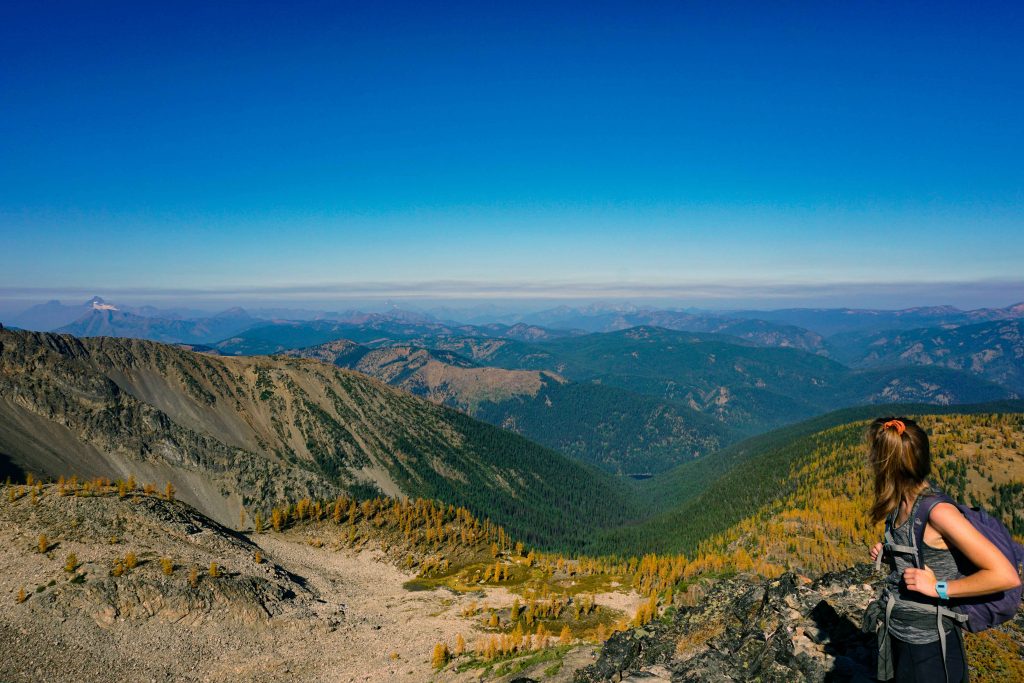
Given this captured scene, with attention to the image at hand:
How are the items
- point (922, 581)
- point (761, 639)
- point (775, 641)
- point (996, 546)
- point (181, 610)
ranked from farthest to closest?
point (181, 610) < point (761, 639) < point (775, 641) < point (922, 581) < point (996, 546)

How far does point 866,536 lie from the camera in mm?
116562

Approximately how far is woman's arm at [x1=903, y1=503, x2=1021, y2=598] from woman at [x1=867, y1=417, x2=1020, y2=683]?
13mm

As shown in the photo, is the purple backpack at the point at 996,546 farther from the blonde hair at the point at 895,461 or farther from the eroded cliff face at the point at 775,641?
the eroded cliff face at the point at 775,641

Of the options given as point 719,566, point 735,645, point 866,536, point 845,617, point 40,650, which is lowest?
point 719,566

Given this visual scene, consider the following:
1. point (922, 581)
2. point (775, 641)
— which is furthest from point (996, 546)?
point (775, 641)

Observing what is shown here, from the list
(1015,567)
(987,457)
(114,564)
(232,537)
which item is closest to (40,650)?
(114,564)

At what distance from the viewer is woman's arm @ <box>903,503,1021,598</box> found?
7.71 m

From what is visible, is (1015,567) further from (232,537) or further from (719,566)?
(719,566)

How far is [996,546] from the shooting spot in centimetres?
793

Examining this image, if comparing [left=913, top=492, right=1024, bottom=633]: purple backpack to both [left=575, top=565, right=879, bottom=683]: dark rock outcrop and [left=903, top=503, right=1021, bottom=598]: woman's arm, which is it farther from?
[left=575, top=565, right=879, bottom=683]: dark rock outcrop

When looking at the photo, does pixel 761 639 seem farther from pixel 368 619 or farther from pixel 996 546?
pixel 368 619

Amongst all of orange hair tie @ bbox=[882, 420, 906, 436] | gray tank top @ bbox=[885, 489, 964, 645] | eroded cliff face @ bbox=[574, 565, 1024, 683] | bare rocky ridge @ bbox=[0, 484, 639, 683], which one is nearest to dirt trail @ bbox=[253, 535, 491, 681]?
bare rocky ridge @ bbox=[0, 484, 639, 683]

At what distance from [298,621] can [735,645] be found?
181 feet

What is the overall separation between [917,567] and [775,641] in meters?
22.5
